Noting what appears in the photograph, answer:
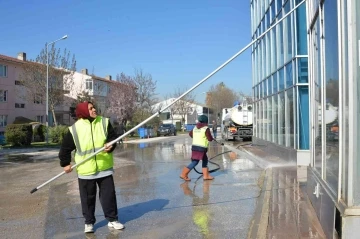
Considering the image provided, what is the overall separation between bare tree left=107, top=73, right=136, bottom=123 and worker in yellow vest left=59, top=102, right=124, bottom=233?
147 feet

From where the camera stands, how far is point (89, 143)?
221 inches

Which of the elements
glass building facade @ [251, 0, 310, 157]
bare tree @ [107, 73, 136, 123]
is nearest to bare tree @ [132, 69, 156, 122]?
bare tree @ [107, 73, 136, 123]

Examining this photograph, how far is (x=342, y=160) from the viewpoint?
14.1ft

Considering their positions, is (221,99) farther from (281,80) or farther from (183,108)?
(281,80)

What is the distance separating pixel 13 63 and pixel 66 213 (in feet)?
141

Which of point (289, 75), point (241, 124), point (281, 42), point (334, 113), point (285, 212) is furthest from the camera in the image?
point (241, 124)

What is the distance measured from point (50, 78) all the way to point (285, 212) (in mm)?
34374

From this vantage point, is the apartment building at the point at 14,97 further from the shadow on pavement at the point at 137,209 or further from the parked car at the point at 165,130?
the shadow on pavement at the point at 137,209

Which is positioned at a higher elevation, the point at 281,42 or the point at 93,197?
the point at 281,42

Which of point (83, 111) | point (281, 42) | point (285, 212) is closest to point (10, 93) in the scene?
point (281, 42)

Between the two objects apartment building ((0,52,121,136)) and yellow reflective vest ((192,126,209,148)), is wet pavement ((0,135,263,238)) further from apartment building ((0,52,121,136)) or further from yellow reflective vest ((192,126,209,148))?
apartment building ((0,52,121,136))

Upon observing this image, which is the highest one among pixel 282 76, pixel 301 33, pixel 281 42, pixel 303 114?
pixel 281 42

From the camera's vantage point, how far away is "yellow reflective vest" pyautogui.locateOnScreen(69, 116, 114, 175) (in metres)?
5.62

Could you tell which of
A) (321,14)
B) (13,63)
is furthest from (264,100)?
(13,63)
